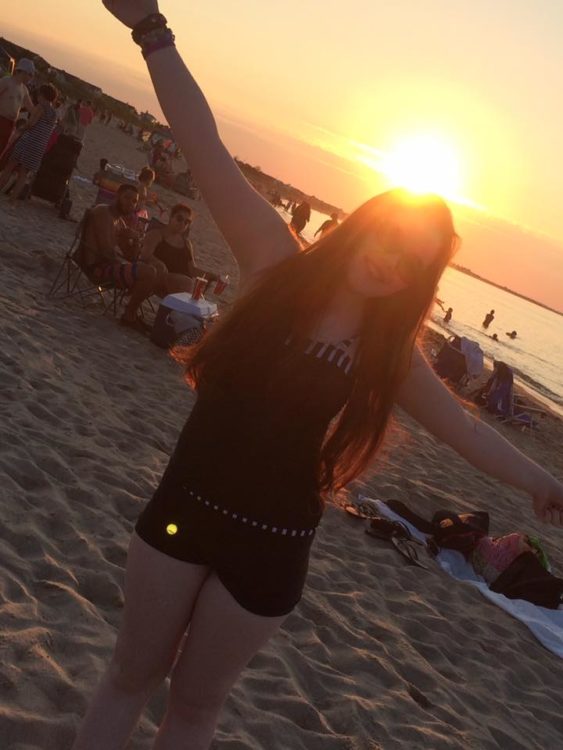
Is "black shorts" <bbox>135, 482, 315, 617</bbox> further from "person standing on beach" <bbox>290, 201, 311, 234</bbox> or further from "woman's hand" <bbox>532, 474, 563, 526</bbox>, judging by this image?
"person standing on beach" <bbox>290, 201, 311, 234</bbox>

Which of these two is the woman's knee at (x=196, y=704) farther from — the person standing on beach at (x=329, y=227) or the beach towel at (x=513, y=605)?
the beach towel at (x=513, y=605)

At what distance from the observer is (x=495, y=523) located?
7.95m

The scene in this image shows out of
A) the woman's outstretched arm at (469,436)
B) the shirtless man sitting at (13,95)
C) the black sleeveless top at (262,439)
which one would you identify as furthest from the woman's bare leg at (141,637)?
the shirtless man sitting at (13,95)

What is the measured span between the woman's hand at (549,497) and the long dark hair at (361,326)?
0.49m

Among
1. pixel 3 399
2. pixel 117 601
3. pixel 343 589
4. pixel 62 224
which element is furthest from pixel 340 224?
pixel 62 224

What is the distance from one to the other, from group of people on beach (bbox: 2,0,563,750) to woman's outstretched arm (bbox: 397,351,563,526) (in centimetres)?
7

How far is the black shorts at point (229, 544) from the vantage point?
1668 millimetres

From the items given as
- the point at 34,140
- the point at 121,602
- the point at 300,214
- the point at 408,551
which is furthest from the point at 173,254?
the point at 300,214

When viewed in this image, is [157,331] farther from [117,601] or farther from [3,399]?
[117,601]

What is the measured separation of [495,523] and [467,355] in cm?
788

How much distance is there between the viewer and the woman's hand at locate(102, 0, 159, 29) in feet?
5.76

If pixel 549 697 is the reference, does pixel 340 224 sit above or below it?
above

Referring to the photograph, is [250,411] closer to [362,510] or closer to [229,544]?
[229,544]

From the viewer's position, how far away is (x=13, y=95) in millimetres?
9938
